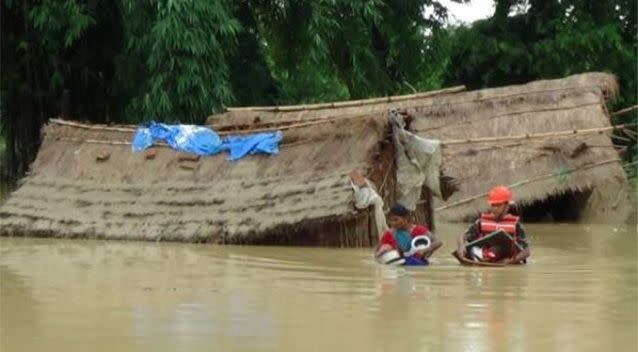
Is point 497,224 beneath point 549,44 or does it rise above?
beneath

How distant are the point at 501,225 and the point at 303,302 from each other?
298 centimetres

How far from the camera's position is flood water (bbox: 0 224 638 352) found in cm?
592

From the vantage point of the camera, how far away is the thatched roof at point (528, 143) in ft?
54.6

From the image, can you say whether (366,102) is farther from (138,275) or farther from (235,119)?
(138,275)

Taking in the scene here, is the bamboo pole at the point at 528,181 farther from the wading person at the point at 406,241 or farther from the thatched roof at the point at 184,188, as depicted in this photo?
the wading person at the point at 406,241

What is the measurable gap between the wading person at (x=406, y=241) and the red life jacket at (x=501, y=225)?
43cm

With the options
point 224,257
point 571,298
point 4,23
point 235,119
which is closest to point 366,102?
point 235,119

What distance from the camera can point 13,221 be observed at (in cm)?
1356

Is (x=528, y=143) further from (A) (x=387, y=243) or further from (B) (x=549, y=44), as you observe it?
(A) (x=387, y=243)

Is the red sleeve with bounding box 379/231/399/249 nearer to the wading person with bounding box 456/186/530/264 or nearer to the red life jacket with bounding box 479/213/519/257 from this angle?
the wading person with bounding box 456/186/530/264

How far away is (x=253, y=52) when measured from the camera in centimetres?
1980

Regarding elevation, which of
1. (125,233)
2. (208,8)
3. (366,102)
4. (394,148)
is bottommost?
(125,233)

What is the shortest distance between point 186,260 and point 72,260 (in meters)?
1.06

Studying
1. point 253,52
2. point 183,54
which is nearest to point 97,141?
point 183,54
